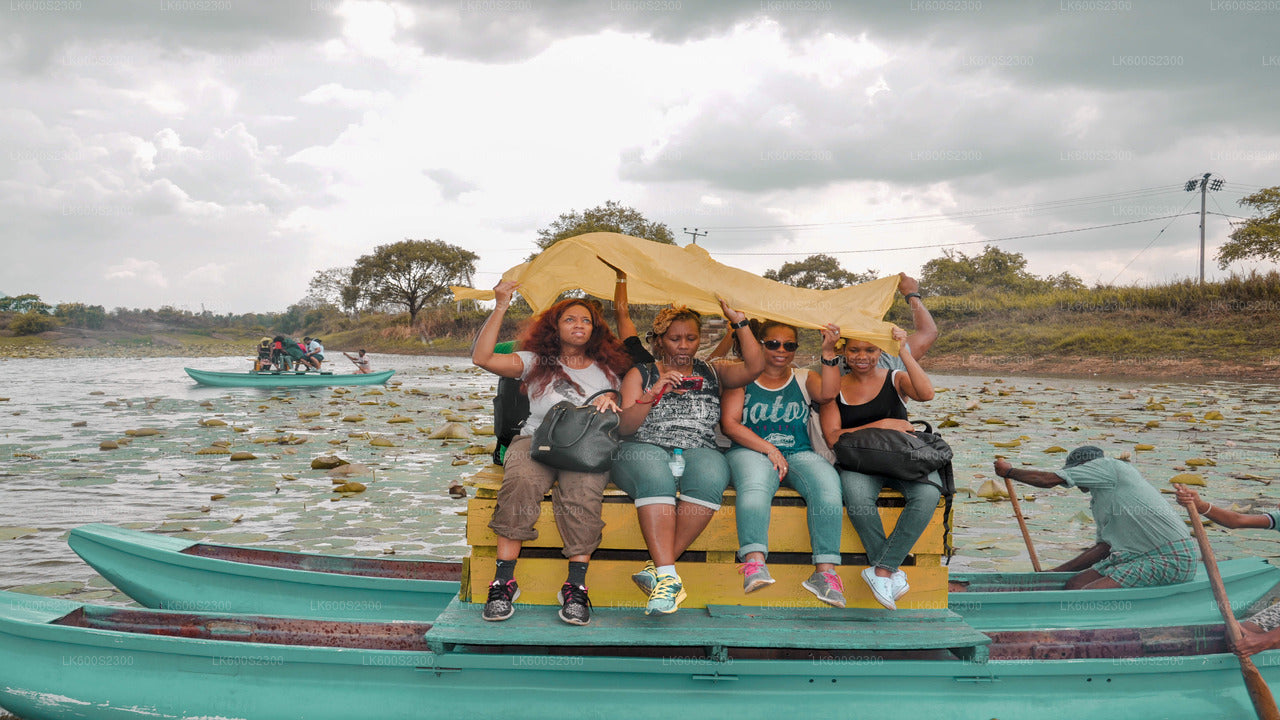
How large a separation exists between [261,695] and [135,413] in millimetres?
15134

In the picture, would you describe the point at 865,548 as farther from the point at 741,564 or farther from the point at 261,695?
the point at 261,695

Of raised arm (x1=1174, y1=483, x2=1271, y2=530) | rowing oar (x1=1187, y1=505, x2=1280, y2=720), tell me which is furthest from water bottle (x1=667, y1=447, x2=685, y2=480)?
rowing oar (x1=1187, y1=505, x2=1280, y2=720)

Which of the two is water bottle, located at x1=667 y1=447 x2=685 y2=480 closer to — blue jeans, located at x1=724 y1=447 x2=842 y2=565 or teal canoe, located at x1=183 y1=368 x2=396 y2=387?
blue jeans, located at x1=724 y1=447 x2=842 y2=565

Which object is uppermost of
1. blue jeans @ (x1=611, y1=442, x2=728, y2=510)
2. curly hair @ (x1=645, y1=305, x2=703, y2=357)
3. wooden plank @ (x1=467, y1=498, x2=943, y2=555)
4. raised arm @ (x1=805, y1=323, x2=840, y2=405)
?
curly hair @ (x1=645, y1=305, x2=703, y2=357)

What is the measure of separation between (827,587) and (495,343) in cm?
205

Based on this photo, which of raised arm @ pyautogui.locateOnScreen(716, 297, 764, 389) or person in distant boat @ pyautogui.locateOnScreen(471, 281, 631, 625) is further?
raised arm @ pyautogui.locateOnScreen(716, 297, 764, 389)

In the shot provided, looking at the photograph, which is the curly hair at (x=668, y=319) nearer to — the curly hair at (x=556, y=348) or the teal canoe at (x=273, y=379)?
the curly hair at (x=556, y=348)

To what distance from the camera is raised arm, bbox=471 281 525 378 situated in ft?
12.9

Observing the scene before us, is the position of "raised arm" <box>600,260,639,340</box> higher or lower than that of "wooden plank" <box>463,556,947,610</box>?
higher

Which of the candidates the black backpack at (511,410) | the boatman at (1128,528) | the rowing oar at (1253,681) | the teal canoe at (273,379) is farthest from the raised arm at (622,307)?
the teal canoe at (273,379)

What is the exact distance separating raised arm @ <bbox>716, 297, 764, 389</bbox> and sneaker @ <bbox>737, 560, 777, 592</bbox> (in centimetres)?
100

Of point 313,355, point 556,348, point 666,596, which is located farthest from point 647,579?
point 313,355

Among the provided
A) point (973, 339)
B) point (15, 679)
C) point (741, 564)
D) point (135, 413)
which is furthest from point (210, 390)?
point (973, 339)

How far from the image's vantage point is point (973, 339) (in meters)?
33.2
